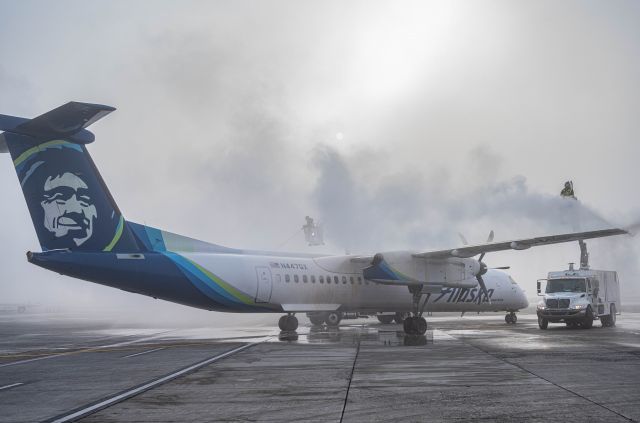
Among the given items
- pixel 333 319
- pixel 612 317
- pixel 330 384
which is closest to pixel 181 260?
pixel 330 384

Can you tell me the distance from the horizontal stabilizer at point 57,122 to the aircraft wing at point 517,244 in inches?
589

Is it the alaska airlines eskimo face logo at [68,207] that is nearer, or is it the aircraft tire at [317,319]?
the alaska airlines eskimo face logo at [68,207]

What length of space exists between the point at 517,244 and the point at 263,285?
10316 millimetres

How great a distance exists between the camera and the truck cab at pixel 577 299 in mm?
29281

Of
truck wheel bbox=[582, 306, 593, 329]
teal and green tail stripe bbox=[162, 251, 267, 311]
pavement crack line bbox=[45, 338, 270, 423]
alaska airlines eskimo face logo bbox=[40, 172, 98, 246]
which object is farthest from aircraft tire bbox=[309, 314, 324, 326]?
pavement crack line bbox=[45, 338, 270, 423]

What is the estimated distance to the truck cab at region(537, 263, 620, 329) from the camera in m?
29.3

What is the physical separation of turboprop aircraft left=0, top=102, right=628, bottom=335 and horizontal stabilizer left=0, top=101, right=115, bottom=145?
0.03 meters

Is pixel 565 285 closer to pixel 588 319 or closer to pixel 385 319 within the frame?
pixel 588 319

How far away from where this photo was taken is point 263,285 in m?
25.4

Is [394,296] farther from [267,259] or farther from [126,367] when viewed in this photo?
[126,367]

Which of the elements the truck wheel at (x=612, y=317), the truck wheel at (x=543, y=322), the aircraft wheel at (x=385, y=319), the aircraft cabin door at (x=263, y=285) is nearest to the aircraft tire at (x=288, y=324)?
the aircraft cabin door at (x=263, y=285)

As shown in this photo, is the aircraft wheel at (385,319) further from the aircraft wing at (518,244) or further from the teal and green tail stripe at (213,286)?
the teal and green tail stripe at (213,286)

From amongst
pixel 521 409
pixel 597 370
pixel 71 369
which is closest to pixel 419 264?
pixel 597 370

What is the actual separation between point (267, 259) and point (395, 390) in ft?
52.4
